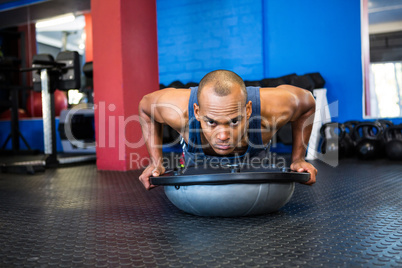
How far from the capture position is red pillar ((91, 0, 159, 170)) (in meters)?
3.24

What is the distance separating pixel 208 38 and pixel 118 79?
182 centimetres

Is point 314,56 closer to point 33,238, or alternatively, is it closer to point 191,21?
point 191,21

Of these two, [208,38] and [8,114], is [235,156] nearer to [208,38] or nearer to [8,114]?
[208,38]

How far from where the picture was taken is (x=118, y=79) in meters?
3.25

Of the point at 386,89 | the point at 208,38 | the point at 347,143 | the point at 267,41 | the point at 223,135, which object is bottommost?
the point at 347,143

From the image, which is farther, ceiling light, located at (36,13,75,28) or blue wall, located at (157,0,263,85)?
ceiling light, located at (36,13,75,28)

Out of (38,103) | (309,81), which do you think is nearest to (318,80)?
(309,81)

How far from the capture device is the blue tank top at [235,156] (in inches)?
59.4

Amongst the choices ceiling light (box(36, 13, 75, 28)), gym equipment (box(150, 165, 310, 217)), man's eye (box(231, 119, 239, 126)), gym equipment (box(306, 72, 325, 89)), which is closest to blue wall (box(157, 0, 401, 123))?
gym equipment (box(306, 72, 325, 89))

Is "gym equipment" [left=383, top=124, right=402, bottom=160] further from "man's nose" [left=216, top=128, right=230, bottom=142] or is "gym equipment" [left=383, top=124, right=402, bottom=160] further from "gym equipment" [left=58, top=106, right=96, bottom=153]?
"gym equipment" [left=58, top=106, right=96, bottom=153]

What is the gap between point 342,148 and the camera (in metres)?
3.64

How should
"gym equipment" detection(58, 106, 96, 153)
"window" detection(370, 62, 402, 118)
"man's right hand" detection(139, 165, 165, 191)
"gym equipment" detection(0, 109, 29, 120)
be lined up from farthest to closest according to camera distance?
"gym equipment" detection(0, 109, 29, 120) → "gym equipment" detection(58, 106, 96, 153) → "window" detection(370, 62, 402, 118) → "man's right hand" detection(139, 165, 165, 191)

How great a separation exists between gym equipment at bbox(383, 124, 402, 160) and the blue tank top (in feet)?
6.76

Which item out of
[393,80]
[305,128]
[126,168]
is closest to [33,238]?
[305,128]
